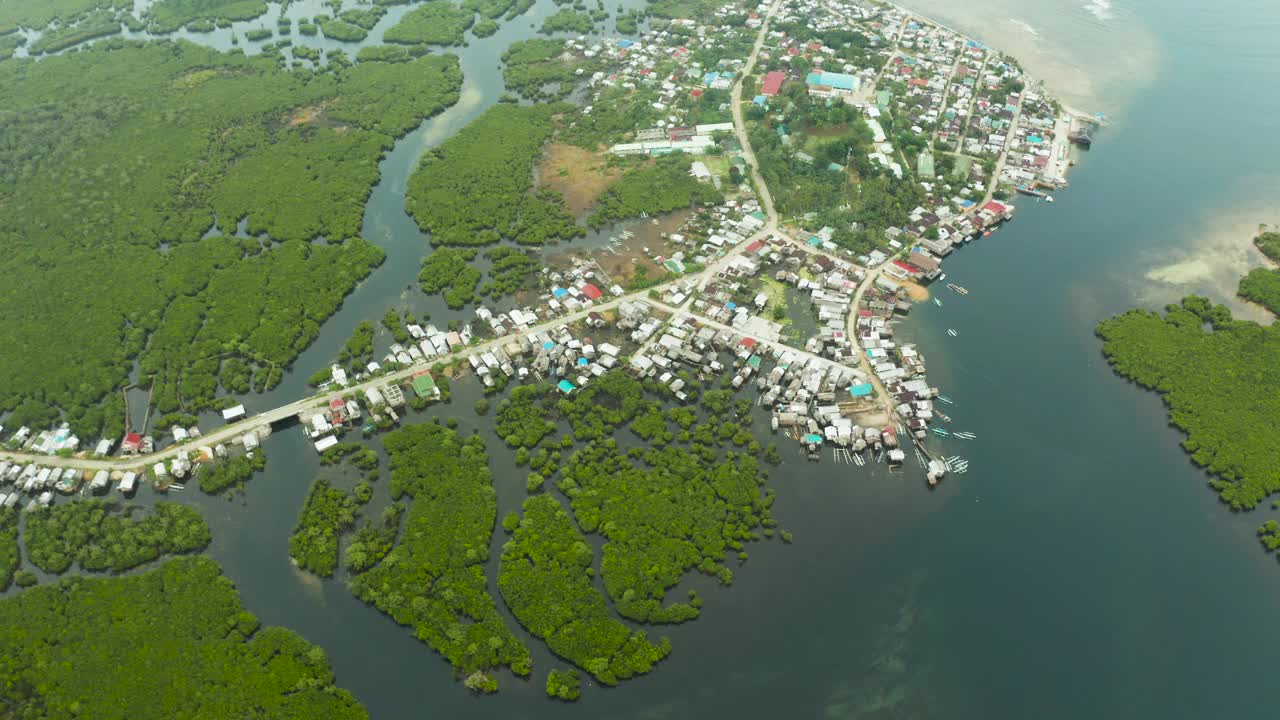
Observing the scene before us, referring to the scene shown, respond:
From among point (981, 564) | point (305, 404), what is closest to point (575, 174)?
point (305, 404)

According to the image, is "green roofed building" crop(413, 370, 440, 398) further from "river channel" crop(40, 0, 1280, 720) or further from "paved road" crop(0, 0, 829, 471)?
"river channel" crop(40, 0, 1280, 720)

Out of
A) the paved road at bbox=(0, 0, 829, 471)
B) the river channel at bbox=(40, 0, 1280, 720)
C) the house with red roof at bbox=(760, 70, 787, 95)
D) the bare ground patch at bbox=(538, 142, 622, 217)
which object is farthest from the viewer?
the house with red roof at bbox=(760, 70, 787, 95)

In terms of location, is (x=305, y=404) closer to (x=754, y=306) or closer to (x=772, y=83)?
(x=754, y=306)

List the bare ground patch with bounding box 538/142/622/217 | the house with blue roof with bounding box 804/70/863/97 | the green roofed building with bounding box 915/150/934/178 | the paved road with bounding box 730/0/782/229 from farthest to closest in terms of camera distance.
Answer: the house with blue roof with bounding box 804/70/863/97, the green roofed building with bounding box 915/150/934/178, the bare ground patch with bounding box 538/142/622/217, the paved road with bounding box 730/0/782/229

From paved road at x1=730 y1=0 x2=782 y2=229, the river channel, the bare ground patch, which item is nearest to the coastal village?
paved road at x1=730 y1=0 x2=782 y2=229

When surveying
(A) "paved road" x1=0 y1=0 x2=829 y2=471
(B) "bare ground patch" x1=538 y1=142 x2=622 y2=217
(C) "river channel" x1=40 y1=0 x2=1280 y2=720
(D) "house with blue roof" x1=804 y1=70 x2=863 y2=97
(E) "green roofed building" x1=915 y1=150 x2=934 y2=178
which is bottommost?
(C) "river channel" x1=40 y1=0 x2=1280 y2=720

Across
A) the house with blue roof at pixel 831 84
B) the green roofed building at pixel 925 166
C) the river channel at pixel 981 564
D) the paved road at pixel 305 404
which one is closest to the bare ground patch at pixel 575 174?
the paved road at pixel 305 404

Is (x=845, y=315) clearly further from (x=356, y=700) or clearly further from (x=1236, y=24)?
(x=1236, y=24)

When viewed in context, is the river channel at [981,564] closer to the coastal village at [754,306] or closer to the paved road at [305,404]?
the paved road at [305,404]
